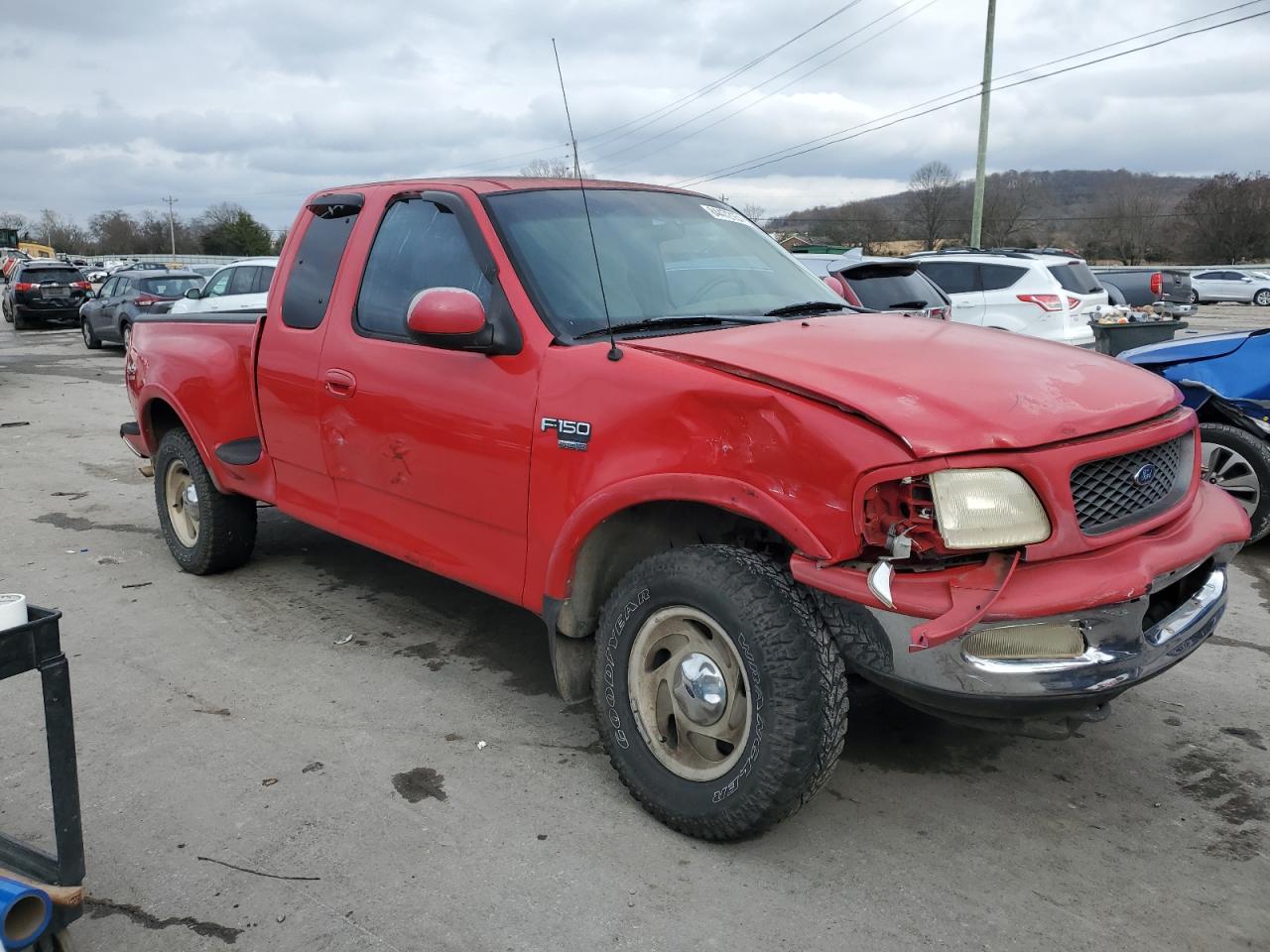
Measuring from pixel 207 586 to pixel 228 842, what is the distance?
9.15 ft

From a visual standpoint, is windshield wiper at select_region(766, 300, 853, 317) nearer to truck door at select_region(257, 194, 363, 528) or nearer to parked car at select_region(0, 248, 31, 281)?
truck door at select_region(257, 194, 363, 528)

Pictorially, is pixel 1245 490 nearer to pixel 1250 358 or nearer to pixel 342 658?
pixel 1250 358

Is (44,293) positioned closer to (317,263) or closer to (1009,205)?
(317,263)

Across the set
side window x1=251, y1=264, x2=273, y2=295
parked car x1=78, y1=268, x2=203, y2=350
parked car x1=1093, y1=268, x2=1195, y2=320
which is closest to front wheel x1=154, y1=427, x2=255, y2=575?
side window x1=251, y1=264, x2=273, y2=295

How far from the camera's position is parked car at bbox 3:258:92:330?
2744cm

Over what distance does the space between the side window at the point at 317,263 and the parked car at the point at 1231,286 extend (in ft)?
130

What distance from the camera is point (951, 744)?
12.2 ft

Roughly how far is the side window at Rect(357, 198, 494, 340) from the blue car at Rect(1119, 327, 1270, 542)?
15.2ft

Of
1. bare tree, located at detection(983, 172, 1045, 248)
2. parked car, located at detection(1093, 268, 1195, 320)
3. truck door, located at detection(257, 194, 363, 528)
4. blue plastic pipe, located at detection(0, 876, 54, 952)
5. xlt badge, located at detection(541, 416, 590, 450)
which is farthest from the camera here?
bare tree, located at detection(983, 172, 1045, 248)

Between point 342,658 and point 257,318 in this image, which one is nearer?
point 342,658

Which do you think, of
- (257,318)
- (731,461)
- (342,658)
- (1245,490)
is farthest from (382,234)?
(1245,490)

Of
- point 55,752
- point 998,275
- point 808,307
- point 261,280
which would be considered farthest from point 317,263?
point 261,280

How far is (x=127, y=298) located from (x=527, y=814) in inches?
817

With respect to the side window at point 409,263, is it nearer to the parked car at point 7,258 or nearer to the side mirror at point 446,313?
the side mirror at point 446,313
